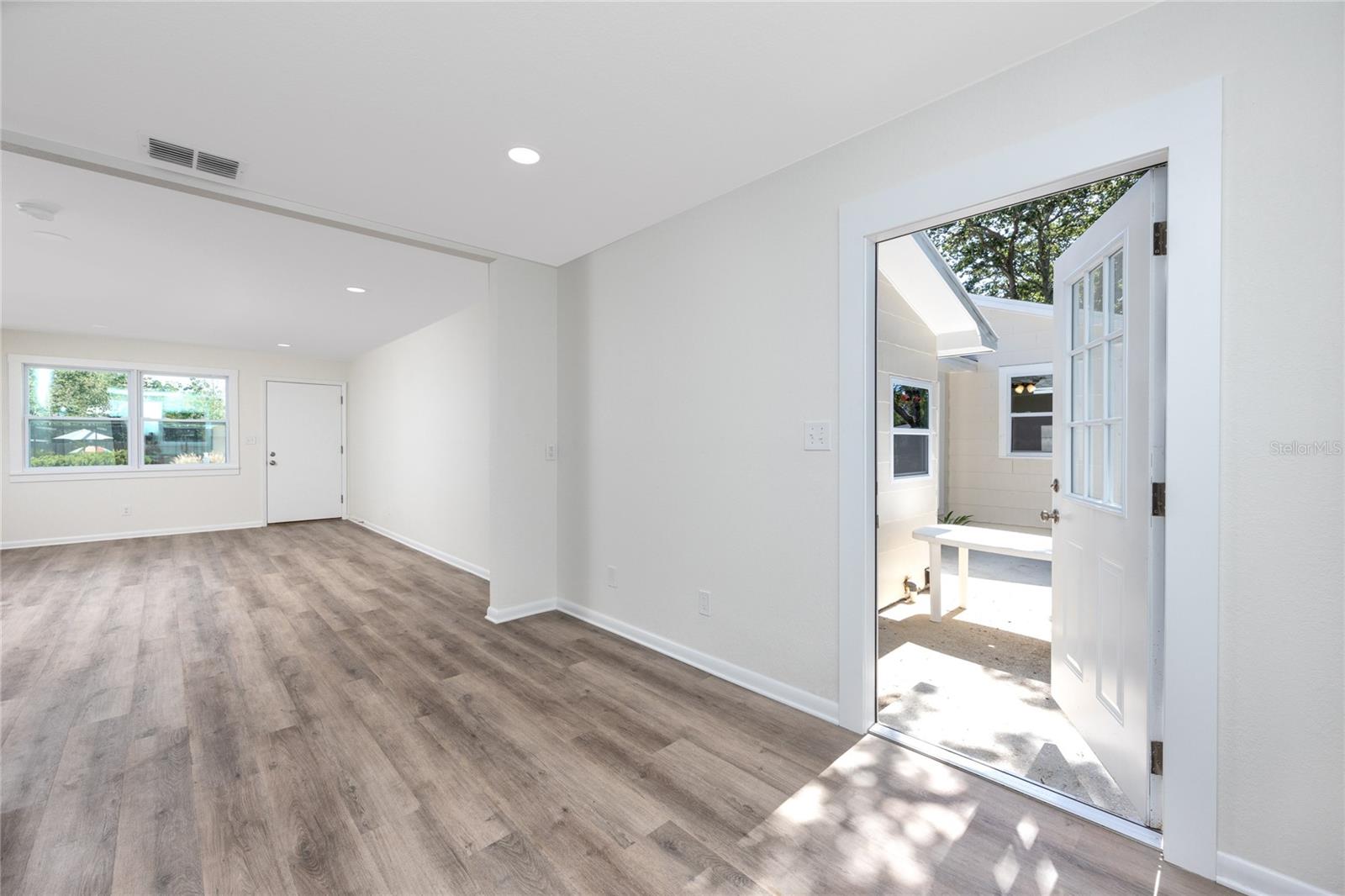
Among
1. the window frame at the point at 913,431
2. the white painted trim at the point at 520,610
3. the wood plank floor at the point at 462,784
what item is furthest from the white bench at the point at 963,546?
the white painted trim at the point at 520,610

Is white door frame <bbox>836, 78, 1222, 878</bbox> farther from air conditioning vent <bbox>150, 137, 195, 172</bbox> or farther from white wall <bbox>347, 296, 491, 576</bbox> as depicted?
white wall <bbox>347, 296, 491, 576</bbox>

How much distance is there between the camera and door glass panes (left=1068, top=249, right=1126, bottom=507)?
6.16 ft

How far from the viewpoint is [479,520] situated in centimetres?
491

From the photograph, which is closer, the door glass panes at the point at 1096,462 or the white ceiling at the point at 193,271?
the door glass panes at the point at 1096,462

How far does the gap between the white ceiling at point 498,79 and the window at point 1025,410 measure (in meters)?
5.08

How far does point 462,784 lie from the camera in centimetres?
194

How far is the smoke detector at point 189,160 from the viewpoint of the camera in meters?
2.26

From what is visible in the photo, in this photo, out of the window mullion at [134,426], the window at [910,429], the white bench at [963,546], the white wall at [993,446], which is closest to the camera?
the white bench at [963,546]

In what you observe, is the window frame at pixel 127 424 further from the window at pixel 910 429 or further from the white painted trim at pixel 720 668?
the window at pixel 910 429

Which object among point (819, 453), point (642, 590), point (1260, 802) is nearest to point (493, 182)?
point (819, 453)

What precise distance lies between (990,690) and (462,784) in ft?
7.82

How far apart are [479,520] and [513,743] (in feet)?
9.70

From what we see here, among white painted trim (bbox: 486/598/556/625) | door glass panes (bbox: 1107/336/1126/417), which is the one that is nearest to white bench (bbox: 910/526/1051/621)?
door glass panes (bbox: 1107/336/1126/417)

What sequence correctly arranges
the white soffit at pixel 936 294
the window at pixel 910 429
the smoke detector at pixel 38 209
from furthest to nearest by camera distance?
the window at pixel 910 429 < the white soffit at pixel 936 294 < the smoke detector at pixel 38 209
